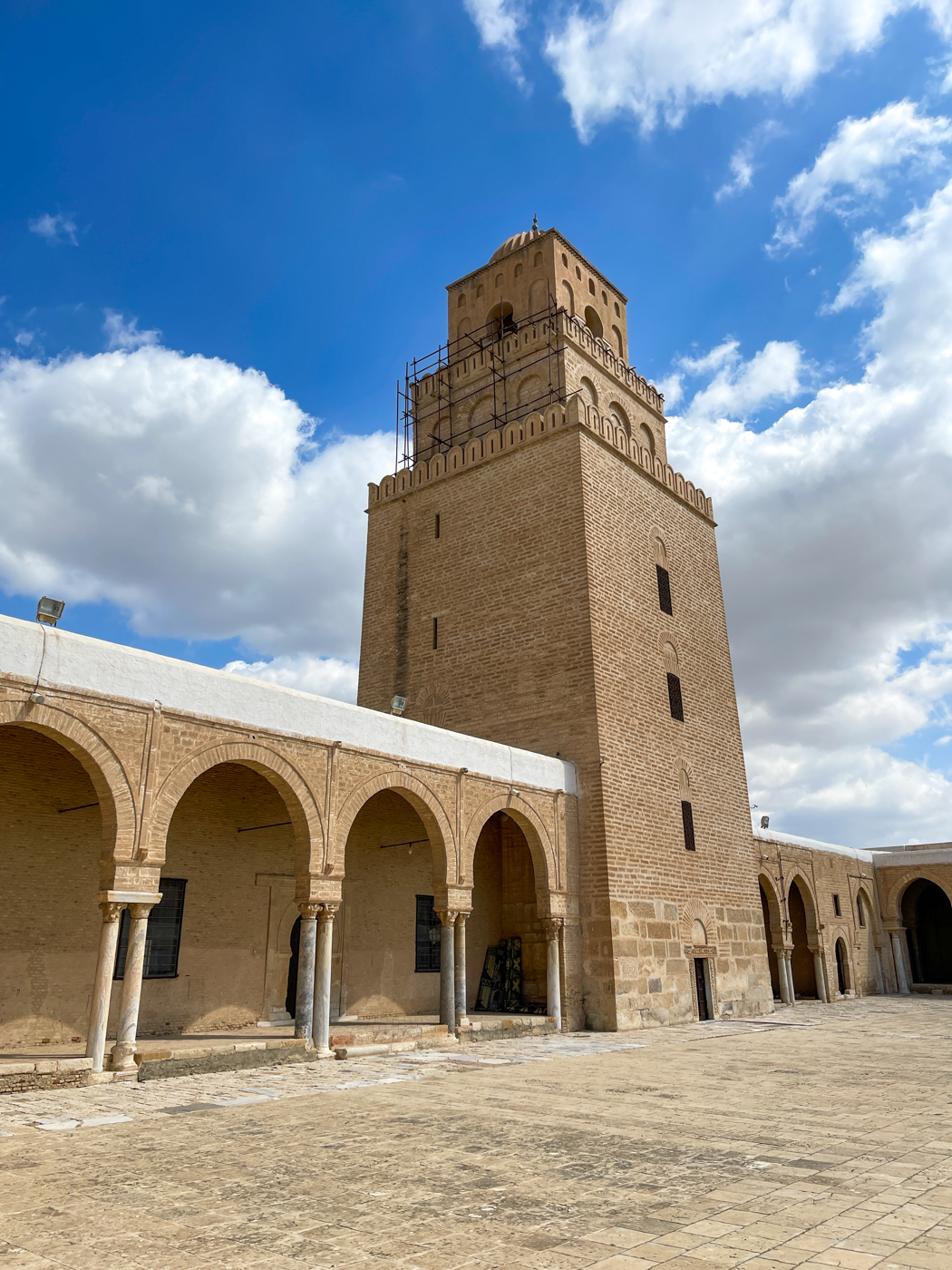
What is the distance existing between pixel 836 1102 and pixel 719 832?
1099 centimetres

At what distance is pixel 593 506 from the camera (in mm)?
16594

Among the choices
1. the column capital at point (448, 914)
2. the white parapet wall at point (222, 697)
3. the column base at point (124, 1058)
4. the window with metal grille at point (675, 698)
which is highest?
the window with metal grille at point (675, 698)

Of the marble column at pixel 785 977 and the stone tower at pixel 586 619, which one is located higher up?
the stone tower at pixel 586 619

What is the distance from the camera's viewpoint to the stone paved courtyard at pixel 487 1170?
11.5 ft

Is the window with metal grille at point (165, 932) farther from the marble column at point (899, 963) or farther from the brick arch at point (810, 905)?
the marble column at point (899, 963)

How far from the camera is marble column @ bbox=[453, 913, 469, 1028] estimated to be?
12236mm

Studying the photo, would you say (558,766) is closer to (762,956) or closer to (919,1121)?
(762,956)

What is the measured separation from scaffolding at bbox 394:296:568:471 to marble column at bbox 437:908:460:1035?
34.3ft

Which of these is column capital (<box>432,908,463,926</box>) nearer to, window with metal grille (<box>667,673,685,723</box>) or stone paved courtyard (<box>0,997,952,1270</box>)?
stone paved courtyard (<box>0,997,952,1270</box>)

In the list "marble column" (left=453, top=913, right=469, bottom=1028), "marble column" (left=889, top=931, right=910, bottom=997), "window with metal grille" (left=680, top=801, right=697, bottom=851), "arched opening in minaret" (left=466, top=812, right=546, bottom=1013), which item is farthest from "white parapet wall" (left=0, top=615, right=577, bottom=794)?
"marble column" (left=889, top=931, right=910, bottom=997)

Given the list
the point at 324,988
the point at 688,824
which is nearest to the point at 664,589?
the point at 688,824

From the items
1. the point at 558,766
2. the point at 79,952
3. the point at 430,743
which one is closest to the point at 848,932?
the point at 558,766

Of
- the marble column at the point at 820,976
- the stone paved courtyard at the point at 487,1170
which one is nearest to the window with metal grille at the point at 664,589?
the stone paved courtyard at the point at 487,1170

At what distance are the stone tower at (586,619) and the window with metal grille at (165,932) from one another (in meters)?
6.14
